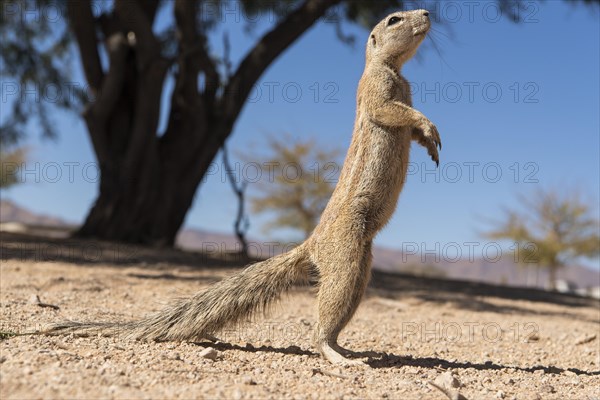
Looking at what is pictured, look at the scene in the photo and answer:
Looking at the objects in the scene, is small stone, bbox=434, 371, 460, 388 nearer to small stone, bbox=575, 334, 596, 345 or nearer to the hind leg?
the hind leg

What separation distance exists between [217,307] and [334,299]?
2.96 ft

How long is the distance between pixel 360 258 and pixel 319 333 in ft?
2.07

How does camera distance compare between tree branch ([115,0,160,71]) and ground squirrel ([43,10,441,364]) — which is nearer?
ground squirrel ([43,10,441,364])

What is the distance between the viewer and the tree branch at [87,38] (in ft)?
41.1

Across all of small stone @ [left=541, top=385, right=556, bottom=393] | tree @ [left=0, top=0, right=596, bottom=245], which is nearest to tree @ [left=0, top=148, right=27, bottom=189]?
tree @ [left=0, top=0, right=596, bottom=245]

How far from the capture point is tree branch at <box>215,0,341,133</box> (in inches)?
508

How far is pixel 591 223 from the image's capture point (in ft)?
86.9

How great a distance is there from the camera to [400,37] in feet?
15.9

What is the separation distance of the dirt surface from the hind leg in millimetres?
144

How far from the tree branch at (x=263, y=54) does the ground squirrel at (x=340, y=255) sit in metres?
8.59

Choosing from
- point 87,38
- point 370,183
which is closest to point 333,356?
point 370,183

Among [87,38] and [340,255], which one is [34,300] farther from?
[87,38]

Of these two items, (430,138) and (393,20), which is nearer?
(430,138)

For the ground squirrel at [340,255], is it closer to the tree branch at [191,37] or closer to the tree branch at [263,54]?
the tree branch at [191,37]
